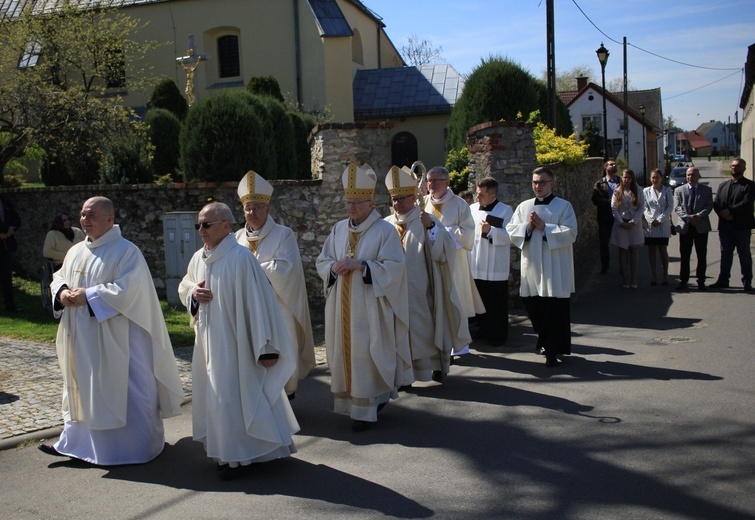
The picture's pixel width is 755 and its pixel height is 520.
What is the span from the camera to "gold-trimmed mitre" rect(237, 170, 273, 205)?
691 cm

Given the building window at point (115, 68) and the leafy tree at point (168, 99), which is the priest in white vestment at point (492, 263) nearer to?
the building window at point (115, 68)

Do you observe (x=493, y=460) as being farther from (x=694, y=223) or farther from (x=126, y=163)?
(x=126, y=163)

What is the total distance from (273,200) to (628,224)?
19.9ft

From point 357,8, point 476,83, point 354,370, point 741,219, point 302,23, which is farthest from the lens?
point 357,8

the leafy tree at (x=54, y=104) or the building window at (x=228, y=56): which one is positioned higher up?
the building window at (x=228, y=56)

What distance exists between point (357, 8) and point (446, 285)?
2957 cm

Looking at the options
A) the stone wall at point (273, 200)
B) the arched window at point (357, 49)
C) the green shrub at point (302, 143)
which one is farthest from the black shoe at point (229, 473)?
the arched window at point (357, 49)

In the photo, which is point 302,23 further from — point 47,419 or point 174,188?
point 47,419

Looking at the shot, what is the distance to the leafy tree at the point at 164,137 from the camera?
2048cm

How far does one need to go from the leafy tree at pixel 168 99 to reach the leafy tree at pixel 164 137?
678 centimetres

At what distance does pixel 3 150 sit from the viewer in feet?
52.9

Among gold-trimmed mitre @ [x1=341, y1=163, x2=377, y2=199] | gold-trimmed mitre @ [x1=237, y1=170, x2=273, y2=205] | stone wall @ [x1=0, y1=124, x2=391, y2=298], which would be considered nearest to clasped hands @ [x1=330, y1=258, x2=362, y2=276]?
gold-trimmed mitre @ [x1=341, y1=163, x2=377, y2=199]

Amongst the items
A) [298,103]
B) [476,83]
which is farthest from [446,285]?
[298,103]

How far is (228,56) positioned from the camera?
3309 cm
